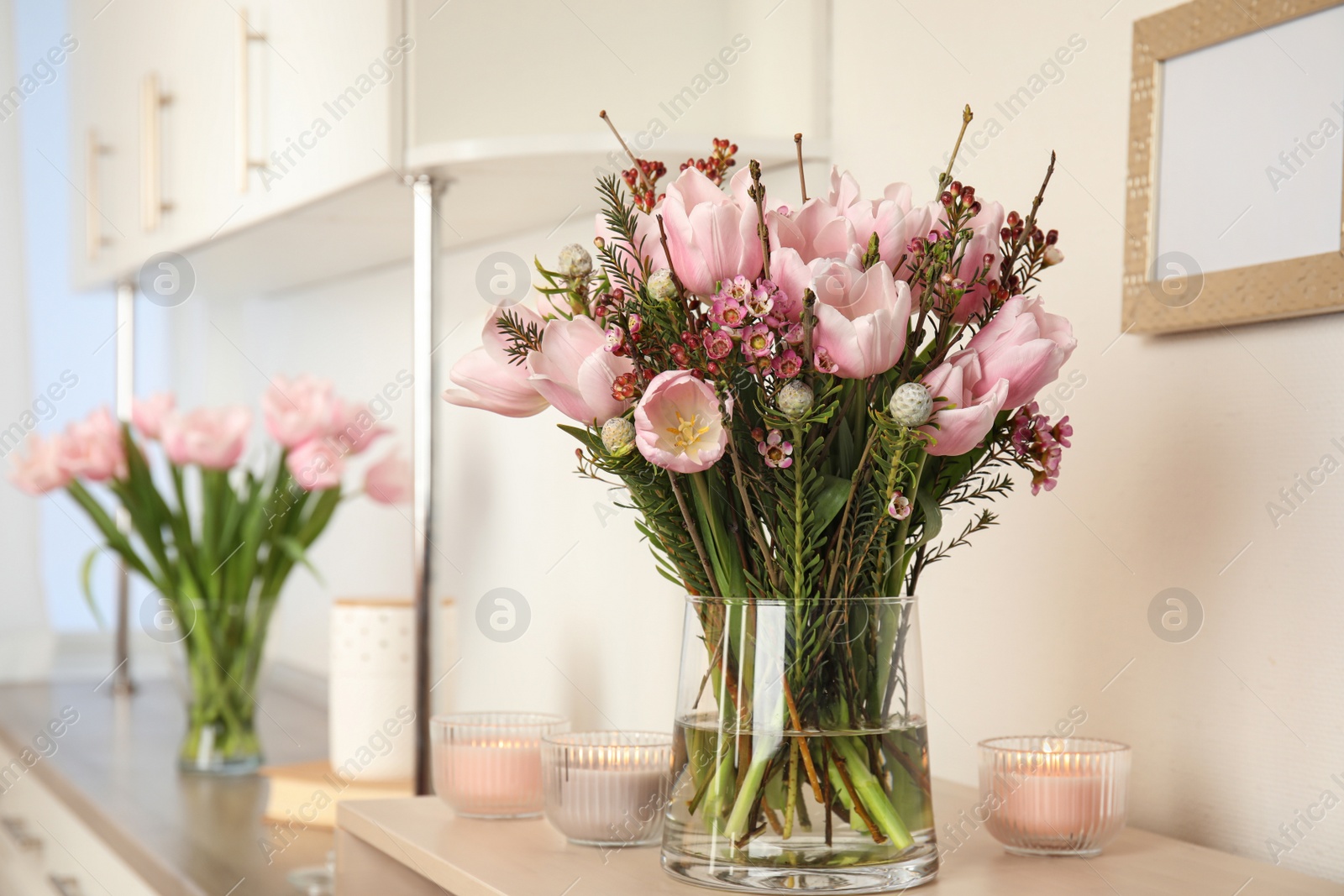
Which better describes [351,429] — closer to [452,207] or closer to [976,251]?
[452,207]

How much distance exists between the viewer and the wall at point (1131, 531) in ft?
2.64

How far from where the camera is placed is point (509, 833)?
89 centimetres

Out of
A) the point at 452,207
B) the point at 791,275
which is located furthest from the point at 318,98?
the point at 791,275

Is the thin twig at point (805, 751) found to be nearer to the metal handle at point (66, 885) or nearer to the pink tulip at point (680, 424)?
the pink tulip at point (680, 424)

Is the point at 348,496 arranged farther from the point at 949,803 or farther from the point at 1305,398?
the point at 1305,398

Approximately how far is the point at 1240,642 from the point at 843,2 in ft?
2.33

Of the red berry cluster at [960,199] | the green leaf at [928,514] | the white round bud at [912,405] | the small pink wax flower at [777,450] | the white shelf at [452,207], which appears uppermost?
the white shelf at [452,207]

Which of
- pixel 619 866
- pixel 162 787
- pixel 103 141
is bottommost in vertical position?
pixel 162 787

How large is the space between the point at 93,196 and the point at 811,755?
6.55 feet

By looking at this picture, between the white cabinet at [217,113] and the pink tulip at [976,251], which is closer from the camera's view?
the pink tulip at [976,251]

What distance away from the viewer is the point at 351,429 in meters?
1.88

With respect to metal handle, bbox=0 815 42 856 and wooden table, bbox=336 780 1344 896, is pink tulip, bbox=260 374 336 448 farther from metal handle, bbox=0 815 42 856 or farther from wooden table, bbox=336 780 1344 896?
wooden table, bbox=336 780 1344 896

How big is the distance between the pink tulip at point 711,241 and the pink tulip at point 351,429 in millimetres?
1247

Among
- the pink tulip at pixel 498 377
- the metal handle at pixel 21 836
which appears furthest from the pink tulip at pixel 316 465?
the pink tulip at pixel 498 377
